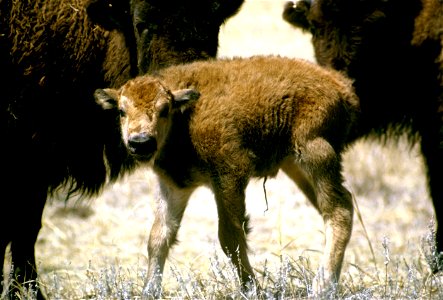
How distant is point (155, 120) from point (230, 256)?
0.85 meters

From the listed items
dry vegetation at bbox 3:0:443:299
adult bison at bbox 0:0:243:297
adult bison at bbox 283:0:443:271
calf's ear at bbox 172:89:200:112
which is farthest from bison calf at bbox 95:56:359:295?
adult bison at bbox 283:0:443:271

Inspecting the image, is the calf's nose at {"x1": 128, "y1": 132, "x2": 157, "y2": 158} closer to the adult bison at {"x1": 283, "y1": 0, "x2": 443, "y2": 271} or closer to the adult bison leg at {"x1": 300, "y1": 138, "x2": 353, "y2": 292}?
the adult bison leg at {"x1": 300, "y1": 138, "x2": 353, "y2": 292}

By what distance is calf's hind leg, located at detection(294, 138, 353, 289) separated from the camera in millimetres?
5207

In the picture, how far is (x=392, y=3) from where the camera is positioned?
6777 mm

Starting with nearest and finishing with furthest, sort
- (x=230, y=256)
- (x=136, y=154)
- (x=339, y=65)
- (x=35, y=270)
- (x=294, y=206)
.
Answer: (x=136, y=154), (x=230, y=256), (x=35, y=270), (x=339, y=65), (x=294, y=206)

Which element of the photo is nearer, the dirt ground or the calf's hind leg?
the calf's hind leg

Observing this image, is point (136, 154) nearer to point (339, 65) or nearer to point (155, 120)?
point (155, 120)

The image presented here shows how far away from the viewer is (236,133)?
5055mm

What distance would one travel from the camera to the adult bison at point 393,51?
21.9ft

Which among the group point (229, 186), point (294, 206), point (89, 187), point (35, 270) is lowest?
point (294, 206)

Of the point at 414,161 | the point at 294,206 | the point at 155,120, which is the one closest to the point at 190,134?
the point at 155,120

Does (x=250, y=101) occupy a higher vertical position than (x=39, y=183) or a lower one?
higher

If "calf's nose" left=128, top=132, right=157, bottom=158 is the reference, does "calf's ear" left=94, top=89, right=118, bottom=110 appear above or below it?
above

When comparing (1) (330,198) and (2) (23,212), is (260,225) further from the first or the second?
(1) (330,198)
